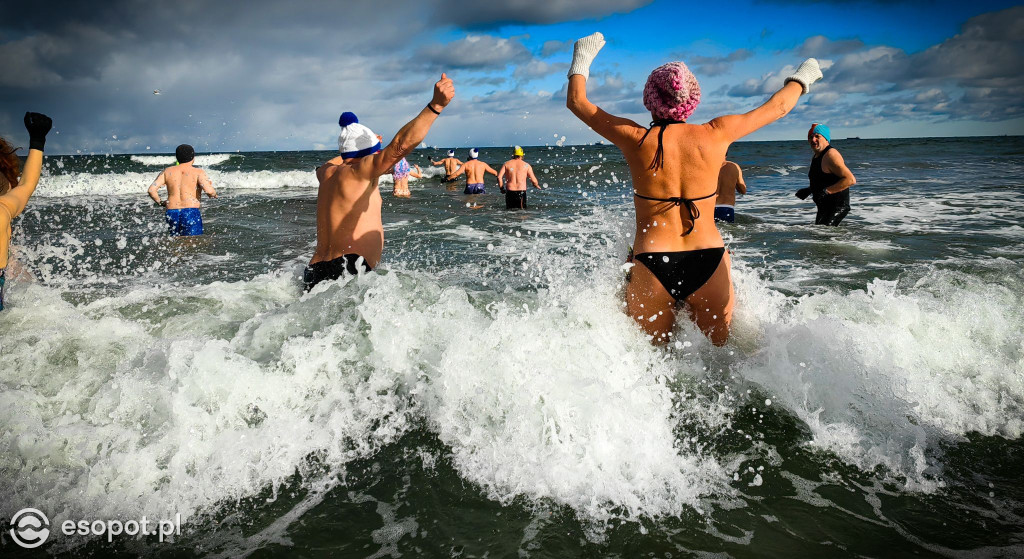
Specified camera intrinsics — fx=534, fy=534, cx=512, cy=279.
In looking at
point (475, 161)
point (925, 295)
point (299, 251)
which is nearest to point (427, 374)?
point (925, 295)

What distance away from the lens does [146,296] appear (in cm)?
516

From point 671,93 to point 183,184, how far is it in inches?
325

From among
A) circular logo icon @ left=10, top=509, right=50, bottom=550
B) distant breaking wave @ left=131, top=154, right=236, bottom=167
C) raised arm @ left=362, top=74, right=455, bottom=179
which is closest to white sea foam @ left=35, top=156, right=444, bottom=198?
distant breaking wave @ left=131, top=154, right=236, bottom=167

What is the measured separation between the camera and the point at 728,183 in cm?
881

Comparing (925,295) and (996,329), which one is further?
(925,295)

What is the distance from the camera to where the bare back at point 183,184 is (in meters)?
8.37

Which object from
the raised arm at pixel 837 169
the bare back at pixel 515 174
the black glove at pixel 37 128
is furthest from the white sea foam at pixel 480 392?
the bare back at pixel 515 174

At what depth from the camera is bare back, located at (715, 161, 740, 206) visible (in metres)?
8.54

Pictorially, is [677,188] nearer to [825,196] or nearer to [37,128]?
[37,128]

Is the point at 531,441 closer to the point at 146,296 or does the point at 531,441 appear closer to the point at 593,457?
the point at 593,457

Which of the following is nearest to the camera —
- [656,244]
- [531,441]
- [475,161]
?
[531,441]

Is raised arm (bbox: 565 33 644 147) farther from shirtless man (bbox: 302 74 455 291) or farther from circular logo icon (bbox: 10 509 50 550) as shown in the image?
circular logo icon (bbox: 10 509 50 550)

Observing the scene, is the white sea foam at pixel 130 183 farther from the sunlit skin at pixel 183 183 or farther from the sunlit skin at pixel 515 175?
the sunlit skin at pixel 183 183

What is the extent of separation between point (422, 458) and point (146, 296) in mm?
3898
